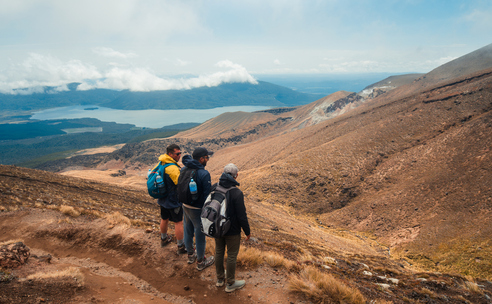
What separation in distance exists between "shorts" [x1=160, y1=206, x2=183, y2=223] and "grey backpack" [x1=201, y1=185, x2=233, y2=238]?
5.15 feet

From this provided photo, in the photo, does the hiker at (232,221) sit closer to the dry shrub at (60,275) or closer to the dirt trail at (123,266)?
the dirt trail at (123,266)

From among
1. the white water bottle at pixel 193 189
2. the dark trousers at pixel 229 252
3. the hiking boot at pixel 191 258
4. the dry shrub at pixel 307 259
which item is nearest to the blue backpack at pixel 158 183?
the white water bottle at pixel 193 189

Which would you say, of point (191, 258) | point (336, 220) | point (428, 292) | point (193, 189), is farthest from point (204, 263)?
point (336, 220)

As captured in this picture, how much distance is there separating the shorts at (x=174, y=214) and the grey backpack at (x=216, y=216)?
157 centimetres

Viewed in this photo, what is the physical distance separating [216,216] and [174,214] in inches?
76.4

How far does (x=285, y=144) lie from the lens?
52219mm

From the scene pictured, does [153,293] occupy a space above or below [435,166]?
→ above

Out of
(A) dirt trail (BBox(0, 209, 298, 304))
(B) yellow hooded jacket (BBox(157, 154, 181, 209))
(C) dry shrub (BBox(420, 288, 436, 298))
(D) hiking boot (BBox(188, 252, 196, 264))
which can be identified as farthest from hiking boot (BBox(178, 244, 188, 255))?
(C) dry shrub (BBox(420, 288, 436, 298))

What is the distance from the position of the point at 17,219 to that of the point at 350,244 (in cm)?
1708

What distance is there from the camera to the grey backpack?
12.3ft

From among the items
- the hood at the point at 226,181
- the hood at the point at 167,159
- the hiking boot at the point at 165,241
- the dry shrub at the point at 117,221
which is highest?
the hood at the point at 167,159

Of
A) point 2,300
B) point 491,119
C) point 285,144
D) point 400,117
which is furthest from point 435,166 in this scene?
point 285,144

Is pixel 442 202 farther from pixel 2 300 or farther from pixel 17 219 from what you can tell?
pixel 17 219

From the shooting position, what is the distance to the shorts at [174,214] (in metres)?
5.19
